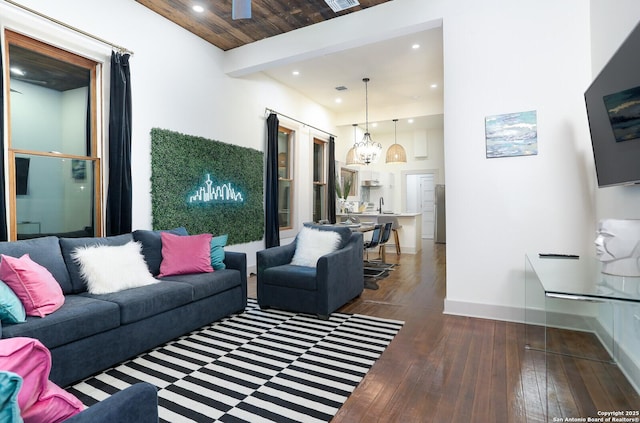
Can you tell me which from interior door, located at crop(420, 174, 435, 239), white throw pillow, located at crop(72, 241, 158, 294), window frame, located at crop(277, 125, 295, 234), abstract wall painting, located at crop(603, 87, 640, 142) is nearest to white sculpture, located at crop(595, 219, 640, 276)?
abstract wall painting, located at crop(603, 87, 640, 142)

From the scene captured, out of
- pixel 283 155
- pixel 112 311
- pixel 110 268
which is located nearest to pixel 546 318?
pixel 112 311

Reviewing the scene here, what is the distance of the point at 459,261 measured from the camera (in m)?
3.68

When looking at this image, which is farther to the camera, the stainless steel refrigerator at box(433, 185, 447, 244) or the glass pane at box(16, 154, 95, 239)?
the stainless steel refrigerator at box(433, 185, 447, 244)

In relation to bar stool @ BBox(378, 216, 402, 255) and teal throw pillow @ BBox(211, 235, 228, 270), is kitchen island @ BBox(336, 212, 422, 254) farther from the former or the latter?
teal throw pillow @ BBox(211, 235, 228, 270)

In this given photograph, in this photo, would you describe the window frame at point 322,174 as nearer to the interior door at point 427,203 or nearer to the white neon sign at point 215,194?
the white neon sign at point 215,194

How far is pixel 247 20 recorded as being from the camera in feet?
14.5

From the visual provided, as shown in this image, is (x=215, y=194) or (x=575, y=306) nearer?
(x=575, y=306)

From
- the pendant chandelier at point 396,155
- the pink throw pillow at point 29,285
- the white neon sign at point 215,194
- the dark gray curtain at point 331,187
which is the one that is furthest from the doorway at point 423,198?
the pink throw pillow at point 29,285

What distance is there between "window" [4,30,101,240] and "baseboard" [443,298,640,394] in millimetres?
4015

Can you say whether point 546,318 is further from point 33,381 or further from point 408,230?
point 408,230

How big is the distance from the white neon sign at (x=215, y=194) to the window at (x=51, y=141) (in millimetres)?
1272

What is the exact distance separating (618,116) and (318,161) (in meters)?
6.40

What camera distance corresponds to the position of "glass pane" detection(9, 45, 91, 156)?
3.18m

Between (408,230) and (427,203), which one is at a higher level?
(427,203)
